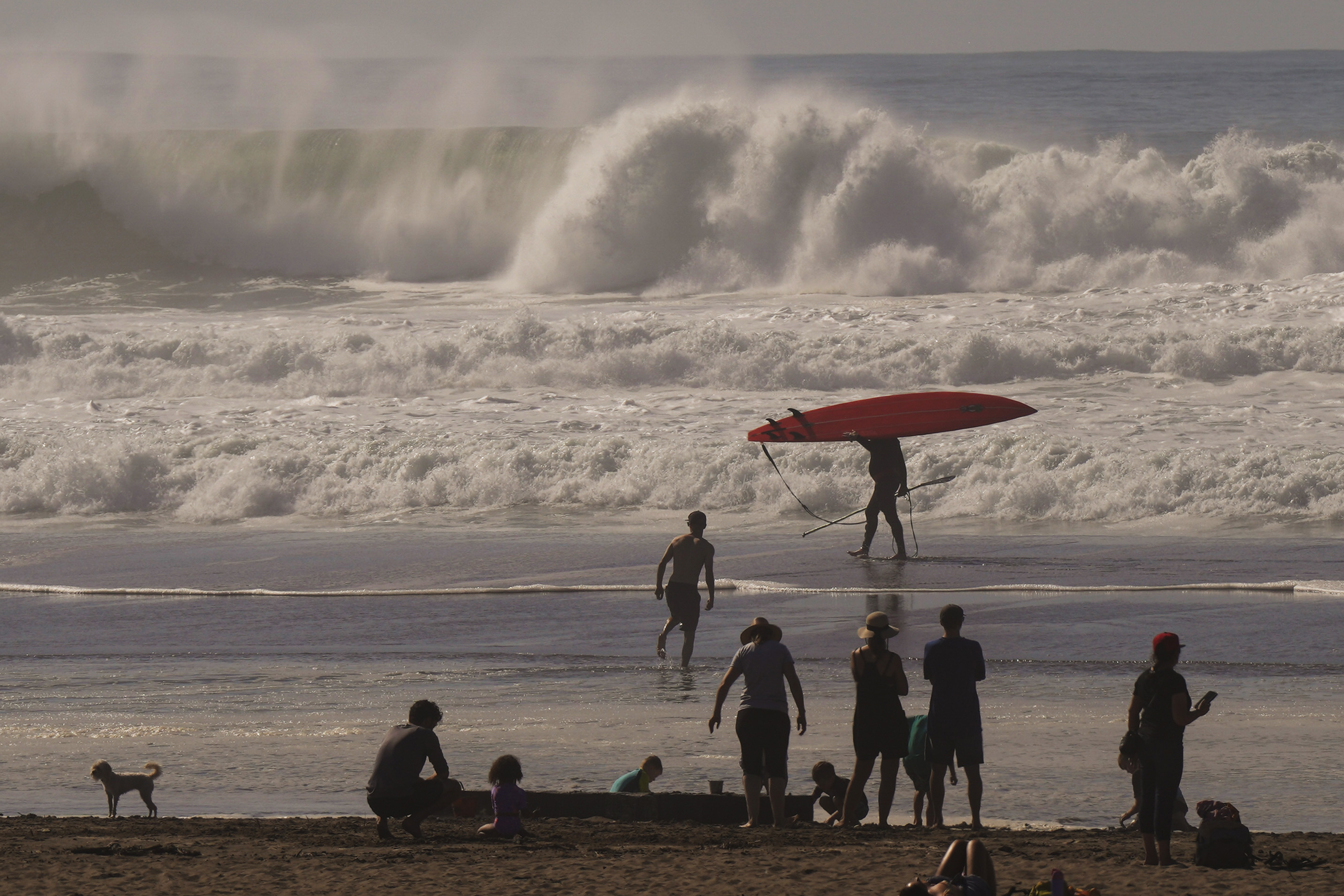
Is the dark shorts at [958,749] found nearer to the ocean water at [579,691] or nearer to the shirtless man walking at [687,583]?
the ocean water at [579,691]

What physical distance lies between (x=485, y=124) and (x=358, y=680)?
36.3 m

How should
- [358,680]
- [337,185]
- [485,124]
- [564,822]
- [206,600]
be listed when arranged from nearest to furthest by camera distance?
[564,822]
[358,680]
[206,600]
[337,185]
[485,124]

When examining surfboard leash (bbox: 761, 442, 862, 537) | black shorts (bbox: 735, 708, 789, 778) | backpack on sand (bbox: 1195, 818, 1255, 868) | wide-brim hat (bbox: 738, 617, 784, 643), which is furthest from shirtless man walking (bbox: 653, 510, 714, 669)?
backpack on sand (bbox: 1195, 818, 1255, 868)

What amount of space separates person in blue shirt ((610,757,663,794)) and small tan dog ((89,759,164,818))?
2037 mm

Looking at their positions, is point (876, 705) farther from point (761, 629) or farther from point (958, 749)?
point (761, 629)

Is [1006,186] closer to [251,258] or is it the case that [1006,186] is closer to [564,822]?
[251,258]

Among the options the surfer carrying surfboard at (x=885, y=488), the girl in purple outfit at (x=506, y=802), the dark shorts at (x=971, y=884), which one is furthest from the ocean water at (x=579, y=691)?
the dark shorts at (x=971, y=884)

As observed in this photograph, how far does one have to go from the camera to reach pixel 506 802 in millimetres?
6320

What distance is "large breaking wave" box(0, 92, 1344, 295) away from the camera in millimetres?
29344

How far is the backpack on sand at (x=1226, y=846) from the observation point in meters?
5.50

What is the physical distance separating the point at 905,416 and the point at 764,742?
875 centimetres

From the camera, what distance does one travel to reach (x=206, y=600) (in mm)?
12922

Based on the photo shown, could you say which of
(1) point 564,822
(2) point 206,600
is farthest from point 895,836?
(2) point 206,600

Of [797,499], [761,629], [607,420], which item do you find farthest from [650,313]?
[761,629]
